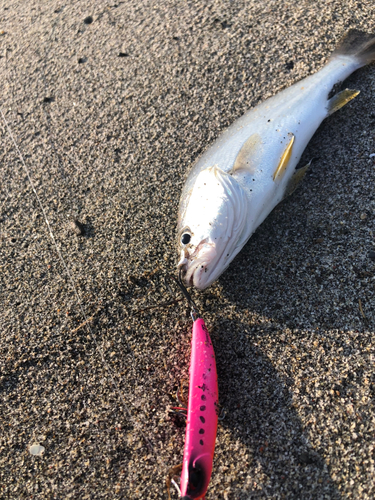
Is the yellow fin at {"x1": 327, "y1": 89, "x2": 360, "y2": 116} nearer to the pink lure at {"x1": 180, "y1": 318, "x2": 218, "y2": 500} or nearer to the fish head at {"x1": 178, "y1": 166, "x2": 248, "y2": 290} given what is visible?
the fish head at {"x1": 178, "y1": 166, "x2": 248, "y2": 290}

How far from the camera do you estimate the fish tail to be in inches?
109

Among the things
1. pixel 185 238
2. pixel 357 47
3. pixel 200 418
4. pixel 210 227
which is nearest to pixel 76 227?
pixel 185 238

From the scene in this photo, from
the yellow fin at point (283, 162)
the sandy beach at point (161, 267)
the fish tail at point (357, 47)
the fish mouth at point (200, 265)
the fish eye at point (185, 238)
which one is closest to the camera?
the sandy beach at point (161, 267)

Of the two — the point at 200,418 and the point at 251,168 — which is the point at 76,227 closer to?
the point at 251,168

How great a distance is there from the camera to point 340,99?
2.66m

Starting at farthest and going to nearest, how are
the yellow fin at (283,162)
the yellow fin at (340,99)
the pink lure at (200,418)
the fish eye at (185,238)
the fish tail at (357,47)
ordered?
the fish tail at (357,47), the yellow fin at (340,99), the yellow fin at (283,162), the fish eye at (185,238), the pink lure at (200,418)

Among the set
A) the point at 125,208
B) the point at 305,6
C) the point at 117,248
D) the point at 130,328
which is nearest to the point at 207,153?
the point at 125,208

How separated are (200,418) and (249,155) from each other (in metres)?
1.66

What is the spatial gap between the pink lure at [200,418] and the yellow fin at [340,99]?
184 cm

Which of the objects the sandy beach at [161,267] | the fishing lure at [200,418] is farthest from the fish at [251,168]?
the fishing lure at [200,418]

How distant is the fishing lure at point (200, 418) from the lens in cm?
168

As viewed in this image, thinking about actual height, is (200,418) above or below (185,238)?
below

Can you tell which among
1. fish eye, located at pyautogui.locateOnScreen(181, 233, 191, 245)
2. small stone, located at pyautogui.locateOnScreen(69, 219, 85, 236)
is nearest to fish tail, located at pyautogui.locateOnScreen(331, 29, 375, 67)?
fish eye, located at pyautogui.locateOnScreen(181, 233, 191, 245)

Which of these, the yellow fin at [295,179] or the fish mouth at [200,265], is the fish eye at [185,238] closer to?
the fish mouth at [200,265]
